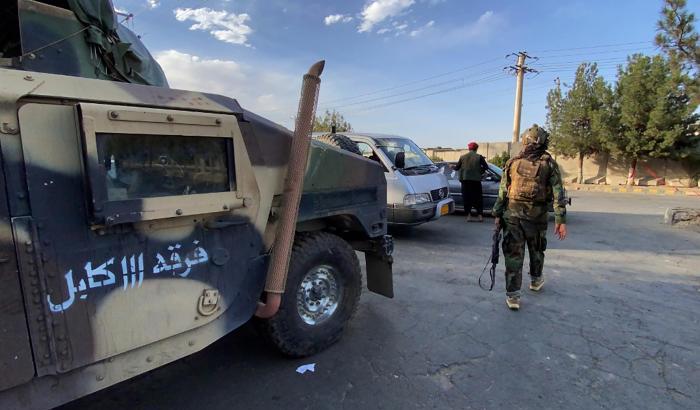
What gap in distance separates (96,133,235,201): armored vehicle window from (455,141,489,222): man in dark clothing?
7.06 m

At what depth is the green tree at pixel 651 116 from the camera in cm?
1848

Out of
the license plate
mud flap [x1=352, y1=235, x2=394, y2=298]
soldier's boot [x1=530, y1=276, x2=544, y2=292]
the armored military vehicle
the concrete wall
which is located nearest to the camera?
the armored military vehicle

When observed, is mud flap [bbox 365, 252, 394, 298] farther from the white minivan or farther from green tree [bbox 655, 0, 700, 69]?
green tree [bbox 655, 0, 700, 69]

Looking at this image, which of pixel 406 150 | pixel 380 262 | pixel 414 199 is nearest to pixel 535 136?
pixel 380 262

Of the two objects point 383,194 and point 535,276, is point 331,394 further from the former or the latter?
point 535,276

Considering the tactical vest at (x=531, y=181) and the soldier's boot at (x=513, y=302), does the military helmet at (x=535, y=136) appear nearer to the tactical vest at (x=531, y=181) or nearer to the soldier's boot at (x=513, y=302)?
the tactical vest at (x=531, y=181)

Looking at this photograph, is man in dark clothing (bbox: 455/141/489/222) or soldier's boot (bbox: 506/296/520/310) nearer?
soldier's boot (bbox: 506/296/520/310)

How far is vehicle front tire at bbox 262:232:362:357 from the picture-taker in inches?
112

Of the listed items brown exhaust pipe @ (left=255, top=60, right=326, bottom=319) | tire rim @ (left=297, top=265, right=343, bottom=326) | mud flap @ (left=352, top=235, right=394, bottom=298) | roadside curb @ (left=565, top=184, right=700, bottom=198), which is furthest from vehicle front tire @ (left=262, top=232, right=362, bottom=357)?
roadside curb @ (left=565, top=184, right=700, bottom=198)

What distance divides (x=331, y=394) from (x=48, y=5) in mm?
2954

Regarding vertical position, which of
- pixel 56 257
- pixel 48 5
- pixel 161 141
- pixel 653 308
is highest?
pixel 48 5

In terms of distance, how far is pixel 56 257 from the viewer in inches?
67.7

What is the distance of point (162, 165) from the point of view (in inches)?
80.2

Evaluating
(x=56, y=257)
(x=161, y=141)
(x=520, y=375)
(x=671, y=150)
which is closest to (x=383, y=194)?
(x=520, y=375)
